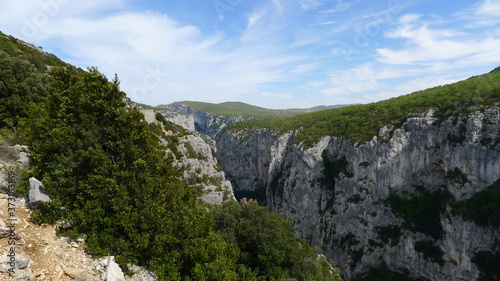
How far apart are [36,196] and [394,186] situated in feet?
282

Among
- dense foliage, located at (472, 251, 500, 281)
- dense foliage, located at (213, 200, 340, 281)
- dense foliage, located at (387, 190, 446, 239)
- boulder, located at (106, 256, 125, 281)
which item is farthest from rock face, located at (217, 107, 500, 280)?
boulder, located at (106, 256, 125, 281)

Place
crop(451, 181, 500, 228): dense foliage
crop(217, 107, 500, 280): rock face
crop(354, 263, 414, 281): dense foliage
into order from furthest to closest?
crop(354, 263, 414, 281): dense foliage, crop(217, 107, 500, 280): rock face, crop(451, 181, 500, 228): dense foliage

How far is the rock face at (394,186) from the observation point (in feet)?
199

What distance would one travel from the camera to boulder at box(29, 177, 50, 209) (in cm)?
1358

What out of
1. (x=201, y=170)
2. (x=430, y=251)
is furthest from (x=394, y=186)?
(x=201, y=170)

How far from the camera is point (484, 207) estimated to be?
57.8 m

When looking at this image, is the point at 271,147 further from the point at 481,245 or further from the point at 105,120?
the point at 105,120

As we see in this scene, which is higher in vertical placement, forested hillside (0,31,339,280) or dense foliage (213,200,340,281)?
forested hillside (0,31,339,280)

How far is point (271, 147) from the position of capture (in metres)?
135

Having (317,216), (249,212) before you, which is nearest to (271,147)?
(317,216)

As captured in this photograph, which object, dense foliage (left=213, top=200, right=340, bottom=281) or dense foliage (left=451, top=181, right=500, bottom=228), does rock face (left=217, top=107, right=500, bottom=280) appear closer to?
dense foliage (left=451, top=181, right=500, bottom=228)

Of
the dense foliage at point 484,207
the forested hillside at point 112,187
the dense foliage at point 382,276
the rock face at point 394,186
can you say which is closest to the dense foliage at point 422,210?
the rock face at point 394,186

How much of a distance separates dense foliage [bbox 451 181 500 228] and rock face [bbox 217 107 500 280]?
139cm

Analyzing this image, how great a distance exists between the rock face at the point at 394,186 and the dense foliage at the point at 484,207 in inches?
54.8
